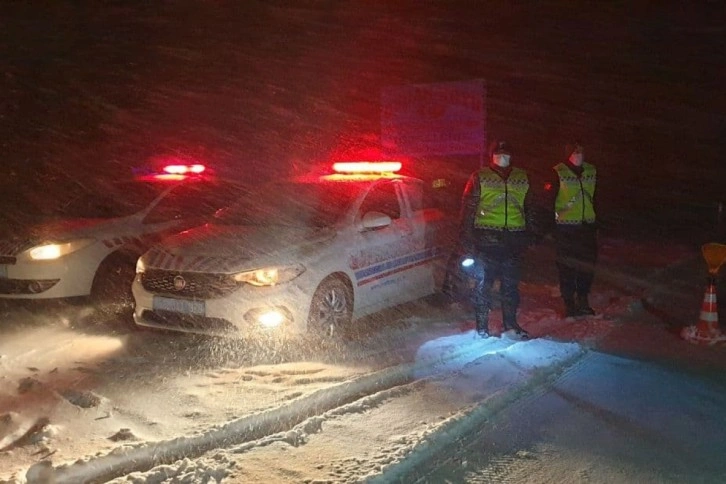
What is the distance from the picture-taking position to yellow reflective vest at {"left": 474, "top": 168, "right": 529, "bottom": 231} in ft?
22.3

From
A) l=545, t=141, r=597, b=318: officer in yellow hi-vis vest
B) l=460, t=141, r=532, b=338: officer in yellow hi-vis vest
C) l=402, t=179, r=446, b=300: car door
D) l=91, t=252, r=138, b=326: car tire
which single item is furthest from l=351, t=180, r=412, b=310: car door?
l=91, t=252, r=138, b=326: car tire

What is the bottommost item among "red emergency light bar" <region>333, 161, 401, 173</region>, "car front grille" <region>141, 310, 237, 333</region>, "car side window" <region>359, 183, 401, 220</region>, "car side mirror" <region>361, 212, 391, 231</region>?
"car front grille" <region>141, 310, 237, 333</region>

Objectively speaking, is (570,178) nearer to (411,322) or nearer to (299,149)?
(411,322)

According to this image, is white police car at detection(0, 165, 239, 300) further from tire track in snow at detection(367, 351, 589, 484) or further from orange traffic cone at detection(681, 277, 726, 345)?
orange traffic cone at detection(681, 277, 726, 345)

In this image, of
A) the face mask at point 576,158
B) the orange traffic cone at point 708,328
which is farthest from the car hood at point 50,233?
the orange traffic cone at point 708,328

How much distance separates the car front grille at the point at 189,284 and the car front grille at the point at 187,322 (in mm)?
176

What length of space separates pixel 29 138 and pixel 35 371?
12762mm

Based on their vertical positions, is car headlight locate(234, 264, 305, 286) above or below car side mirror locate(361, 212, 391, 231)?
below

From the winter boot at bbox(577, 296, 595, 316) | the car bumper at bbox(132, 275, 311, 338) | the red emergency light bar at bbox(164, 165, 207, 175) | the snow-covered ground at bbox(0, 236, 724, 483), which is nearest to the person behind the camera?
the snow-covered ground at bbox(0, 236, 724, 483)

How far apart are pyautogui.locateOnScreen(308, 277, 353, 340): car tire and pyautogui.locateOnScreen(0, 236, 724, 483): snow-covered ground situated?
19 cm

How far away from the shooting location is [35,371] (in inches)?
234

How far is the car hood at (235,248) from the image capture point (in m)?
6.38

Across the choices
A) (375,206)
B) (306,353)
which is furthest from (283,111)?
(306,353)

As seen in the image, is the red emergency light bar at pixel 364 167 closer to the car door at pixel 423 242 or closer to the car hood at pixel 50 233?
the car door at pixel 423 242
